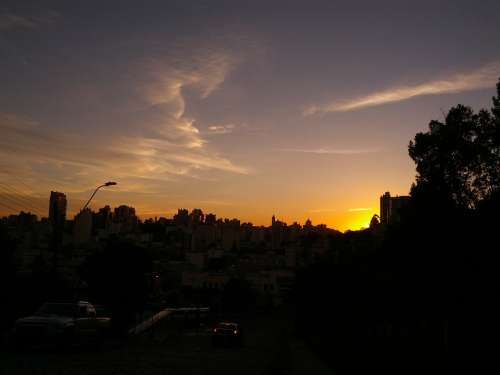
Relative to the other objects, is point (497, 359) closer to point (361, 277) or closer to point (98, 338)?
point (98, 338)

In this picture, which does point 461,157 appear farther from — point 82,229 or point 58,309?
point 82,229

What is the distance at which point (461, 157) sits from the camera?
26.8m

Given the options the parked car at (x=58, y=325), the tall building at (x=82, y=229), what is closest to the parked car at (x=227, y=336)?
the parked car at (x=58, y=325)

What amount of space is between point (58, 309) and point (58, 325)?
1421 millimetres

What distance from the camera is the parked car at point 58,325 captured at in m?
20.7

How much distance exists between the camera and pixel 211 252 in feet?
654

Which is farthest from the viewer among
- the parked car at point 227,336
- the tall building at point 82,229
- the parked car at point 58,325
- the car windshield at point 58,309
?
the tall building at point 82,229

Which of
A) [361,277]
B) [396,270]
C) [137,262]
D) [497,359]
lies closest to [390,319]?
[396,270]

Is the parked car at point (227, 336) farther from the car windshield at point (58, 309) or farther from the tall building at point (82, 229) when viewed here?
the tall building at point (82, 229)

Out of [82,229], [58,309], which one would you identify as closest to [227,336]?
[58,309]

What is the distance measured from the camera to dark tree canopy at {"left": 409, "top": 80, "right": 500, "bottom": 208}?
2517 cm

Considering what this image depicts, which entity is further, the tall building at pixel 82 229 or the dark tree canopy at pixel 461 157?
the tall building at pixel 82 229

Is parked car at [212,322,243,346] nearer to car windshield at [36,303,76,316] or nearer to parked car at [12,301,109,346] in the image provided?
parked car at [12,301,109,346]

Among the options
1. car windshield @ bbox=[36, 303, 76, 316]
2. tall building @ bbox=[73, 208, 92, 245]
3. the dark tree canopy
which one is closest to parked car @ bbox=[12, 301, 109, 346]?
car windshield @ bbox=[36, 303, 76, 316]
